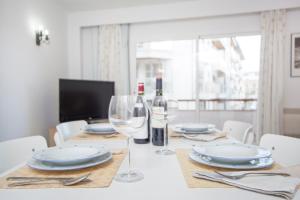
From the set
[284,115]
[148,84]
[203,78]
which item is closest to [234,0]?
[203,78]

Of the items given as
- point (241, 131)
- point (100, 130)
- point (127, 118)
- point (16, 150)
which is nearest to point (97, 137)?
point (100, 130)

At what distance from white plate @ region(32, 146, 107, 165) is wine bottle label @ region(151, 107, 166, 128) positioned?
0.95ft

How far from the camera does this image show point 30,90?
305 centimetres

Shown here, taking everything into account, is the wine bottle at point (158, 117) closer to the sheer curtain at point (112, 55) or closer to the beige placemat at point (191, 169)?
the beige placemat at point (191, 169)

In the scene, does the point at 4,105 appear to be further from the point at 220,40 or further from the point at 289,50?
the point at 289,50

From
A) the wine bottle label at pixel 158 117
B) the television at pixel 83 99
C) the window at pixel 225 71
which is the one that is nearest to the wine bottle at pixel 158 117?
the wine bottle label at pixel 158 117

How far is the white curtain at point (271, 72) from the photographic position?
133 inches

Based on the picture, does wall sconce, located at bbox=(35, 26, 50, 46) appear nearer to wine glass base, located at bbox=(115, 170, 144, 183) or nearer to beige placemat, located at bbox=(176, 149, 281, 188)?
beige placemat, located at bbox=(176, 149, 281, 188)

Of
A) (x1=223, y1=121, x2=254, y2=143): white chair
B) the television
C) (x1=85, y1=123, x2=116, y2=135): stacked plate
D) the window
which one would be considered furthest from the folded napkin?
the window

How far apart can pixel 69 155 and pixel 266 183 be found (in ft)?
2.11

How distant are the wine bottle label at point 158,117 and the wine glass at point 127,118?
18cm

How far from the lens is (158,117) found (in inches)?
41.1

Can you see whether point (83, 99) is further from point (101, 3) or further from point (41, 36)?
point (101, 3)

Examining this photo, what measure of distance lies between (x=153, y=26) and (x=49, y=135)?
244 cm
